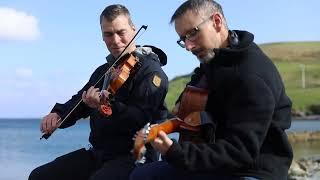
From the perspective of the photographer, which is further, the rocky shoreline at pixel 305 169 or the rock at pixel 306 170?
the rocky shoreline at pixel 305 169

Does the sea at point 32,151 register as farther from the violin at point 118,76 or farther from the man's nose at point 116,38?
the man's nose at point 116,38

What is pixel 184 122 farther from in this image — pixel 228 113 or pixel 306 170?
pixel 306 170

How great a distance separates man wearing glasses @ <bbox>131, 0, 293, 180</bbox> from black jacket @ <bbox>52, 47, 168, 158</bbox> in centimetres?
113

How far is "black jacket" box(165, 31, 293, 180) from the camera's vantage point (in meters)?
4.41

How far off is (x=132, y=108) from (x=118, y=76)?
0.30 metres

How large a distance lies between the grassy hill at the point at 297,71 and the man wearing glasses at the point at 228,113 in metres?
117

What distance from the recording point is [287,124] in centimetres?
466

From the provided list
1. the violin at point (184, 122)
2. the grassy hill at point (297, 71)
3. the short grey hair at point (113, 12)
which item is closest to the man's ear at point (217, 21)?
the violin at point (184, 122)

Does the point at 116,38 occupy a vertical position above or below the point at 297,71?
above

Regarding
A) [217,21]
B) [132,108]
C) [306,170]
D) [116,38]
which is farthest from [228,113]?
[306,170]

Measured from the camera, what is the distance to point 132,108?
5945 mm

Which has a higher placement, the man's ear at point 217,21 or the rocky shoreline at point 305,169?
the man's ear at point 217,21

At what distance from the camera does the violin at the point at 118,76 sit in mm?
5785

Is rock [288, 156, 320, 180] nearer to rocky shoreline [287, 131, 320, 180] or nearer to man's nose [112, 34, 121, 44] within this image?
rocky shoreline [287, 131, 320, 180]
